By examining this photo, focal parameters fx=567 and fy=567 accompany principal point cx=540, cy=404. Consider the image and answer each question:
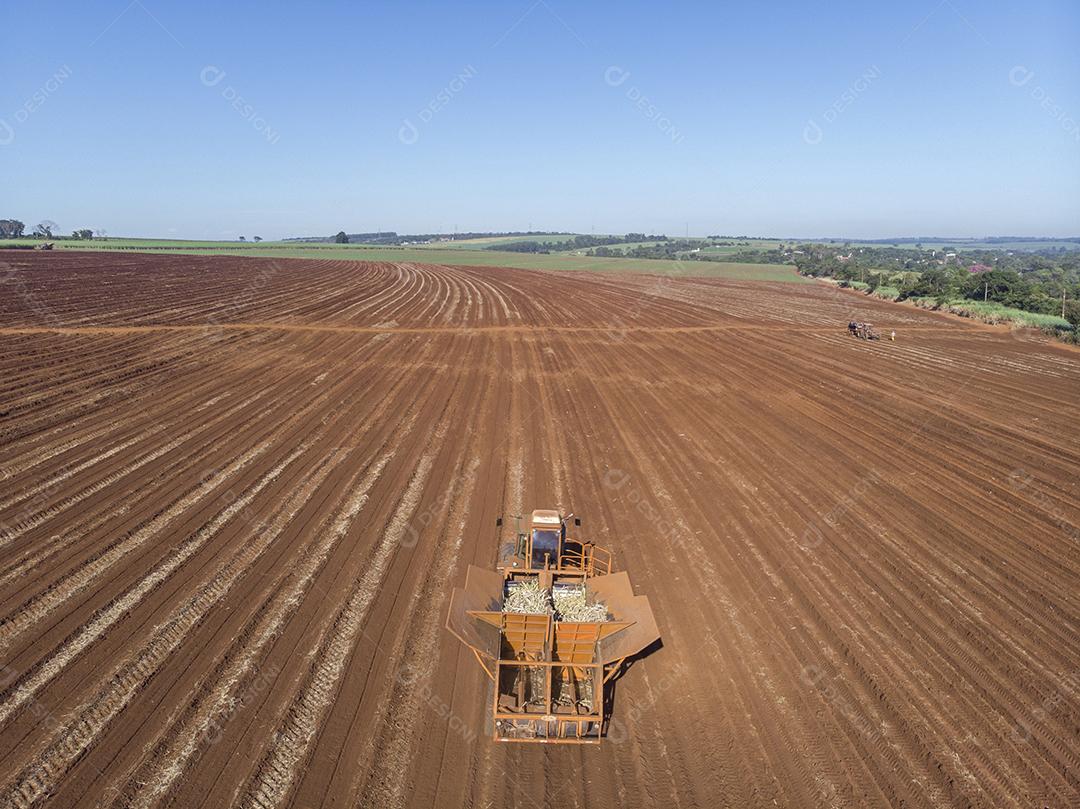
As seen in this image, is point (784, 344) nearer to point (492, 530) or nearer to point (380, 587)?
point (492, 530)

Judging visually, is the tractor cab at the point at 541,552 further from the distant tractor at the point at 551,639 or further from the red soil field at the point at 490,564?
the red soil field at the point at 490,564

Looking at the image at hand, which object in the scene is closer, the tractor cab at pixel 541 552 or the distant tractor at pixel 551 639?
the distant tractor at pixel 551 639

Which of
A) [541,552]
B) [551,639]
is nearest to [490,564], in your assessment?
[541,552]

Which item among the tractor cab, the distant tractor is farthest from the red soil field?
the tractor cab

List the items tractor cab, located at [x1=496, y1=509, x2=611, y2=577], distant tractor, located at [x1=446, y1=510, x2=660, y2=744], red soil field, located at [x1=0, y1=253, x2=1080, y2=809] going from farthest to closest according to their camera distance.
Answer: tractor cab, located at [x1=496, y1=509, x2=611, y2=577], distant tractor, located at [x1=446, y1=510, x2=660, y2=744], red soil field, located at [x1=0, y1=253, x2=1080, y2=809]

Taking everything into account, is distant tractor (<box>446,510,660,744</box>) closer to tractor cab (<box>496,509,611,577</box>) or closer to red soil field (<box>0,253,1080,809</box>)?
tractor cab (<box>496,509,611,577</box>)

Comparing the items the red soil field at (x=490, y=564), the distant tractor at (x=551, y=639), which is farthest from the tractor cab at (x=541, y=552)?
the red soil field at (x=490, y=564)
